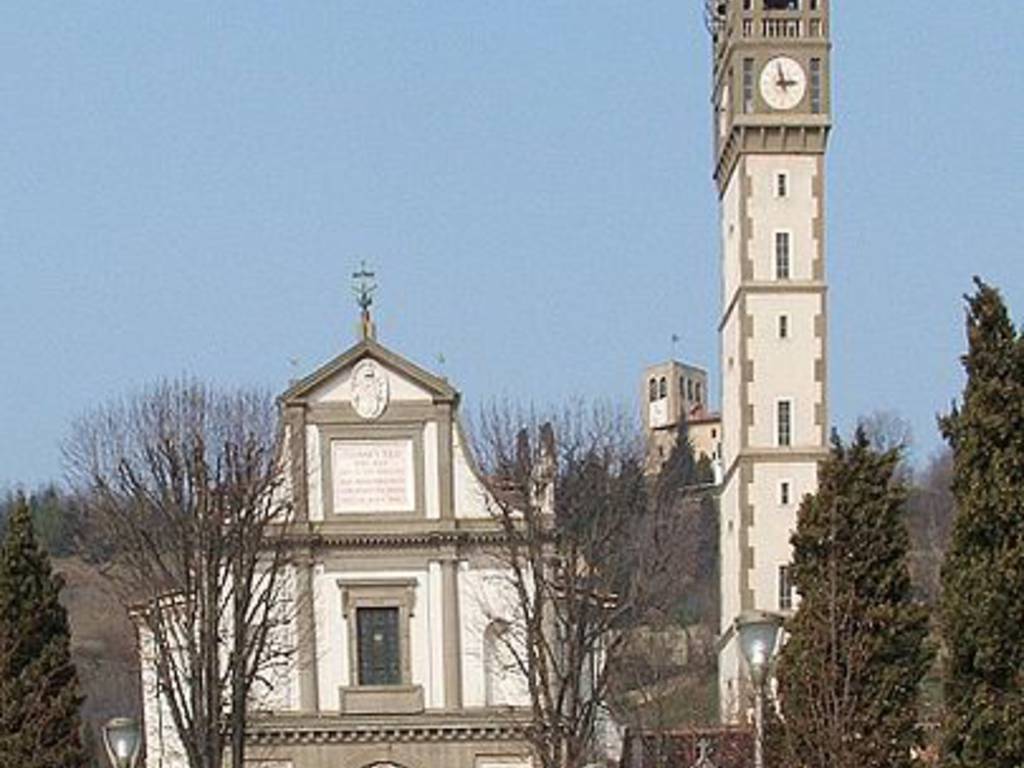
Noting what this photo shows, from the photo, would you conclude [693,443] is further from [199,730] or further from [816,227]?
[199,730]

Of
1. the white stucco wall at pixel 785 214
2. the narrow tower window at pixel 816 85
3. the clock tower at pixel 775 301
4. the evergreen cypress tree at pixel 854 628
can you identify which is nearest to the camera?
the evergreen cypress tree at pixel 854 628

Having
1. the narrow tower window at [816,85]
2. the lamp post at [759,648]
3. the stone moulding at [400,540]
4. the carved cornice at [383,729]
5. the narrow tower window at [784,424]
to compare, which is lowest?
the carved cornice at [383,729]

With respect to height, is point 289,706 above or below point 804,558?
below

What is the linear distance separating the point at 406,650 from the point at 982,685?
1266 inches

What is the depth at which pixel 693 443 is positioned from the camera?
168875 mm

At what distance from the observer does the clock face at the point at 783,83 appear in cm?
6512

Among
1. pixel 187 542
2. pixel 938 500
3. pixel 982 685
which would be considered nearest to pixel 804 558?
pixel 982 685

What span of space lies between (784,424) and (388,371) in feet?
44.1

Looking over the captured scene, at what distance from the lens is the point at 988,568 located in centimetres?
2364

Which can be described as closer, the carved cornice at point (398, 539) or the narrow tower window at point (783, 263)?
the carved cornice at point (398, 539)

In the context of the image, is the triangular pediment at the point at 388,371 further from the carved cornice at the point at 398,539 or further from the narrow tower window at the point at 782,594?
the narrow tower window at the point at 782,594

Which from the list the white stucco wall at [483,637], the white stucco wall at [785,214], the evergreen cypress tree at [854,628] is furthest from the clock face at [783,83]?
the evergreen cypress tree at [854,628]

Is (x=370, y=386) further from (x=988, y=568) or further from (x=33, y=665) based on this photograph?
(x=988, y=568)

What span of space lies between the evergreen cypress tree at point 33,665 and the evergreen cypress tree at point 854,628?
1212 centimetres
